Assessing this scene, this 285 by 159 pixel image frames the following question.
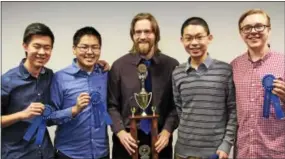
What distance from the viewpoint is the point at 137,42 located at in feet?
6.32

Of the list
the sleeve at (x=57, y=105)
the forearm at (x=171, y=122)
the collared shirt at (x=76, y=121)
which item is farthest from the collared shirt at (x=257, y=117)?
the sleeve at (x=57, y=105)

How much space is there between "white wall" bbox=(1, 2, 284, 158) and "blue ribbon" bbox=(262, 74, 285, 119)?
1.04 meters

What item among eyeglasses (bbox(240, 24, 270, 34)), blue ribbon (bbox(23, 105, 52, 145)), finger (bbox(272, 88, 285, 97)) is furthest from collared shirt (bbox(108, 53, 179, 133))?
finger (bbox(272, 88, 285, 97))

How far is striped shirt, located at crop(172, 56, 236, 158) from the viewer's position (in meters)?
1.74

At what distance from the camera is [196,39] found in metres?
1.77

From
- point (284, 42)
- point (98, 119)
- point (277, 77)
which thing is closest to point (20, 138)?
point (98, 119)

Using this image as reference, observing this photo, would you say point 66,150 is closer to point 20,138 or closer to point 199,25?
point 20,138

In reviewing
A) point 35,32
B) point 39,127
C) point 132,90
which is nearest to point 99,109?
point 132,90

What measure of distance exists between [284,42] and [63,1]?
1.79 m

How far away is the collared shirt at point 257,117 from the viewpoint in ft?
5.45

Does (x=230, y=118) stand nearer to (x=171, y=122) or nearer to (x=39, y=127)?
(x=171, y=122)

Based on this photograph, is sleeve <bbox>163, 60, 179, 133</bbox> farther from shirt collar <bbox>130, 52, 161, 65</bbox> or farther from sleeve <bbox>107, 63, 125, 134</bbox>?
sleeve <bbox>107, 63, 125, 134</bbox>

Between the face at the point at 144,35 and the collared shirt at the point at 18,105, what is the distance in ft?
1.99

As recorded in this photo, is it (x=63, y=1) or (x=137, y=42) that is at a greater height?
(x=63, y=1)
